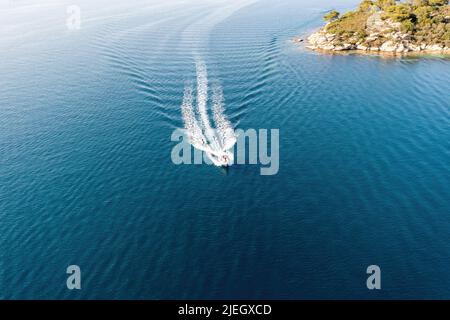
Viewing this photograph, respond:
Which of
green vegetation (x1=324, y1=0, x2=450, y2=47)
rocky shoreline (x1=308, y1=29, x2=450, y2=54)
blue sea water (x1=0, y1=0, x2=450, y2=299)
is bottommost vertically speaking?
blue sea water (x1=0, y1=0, x2=450, y2=299)

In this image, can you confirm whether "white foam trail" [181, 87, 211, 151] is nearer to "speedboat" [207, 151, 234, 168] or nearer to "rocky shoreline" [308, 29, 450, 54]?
"speedboat" [207, 151, 234, 168]

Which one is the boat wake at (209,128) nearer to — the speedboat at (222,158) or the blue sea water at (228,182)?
the speedboat at (222,158)

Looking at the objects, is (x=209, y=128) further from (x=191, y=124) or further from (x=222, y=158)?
(x=222, y=158)

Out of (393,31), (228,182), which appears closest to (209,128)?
(228,182)

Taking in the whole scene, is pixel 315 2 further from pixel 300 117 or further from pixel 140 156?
pixel 140 156

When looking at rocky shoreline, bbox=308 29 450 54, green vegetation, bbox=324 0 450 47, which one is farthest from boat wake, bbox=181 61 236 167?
green vegetation, bbox=324 0 450 47
